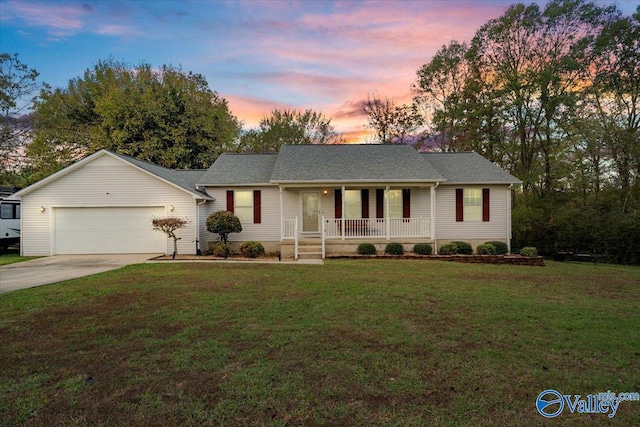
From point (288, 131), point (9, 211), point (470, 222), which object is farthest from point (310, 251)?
point (288, 131)

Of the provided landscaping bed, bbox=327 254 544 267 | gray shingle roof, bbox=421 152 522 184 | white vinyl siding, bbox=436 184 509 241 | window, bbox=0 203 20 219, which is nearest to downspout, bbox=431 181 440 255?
landscaping bed, bbox=327 254 544 267

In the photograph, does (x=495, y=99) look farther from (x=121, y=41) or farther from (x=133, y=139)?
(x=133, y=139)

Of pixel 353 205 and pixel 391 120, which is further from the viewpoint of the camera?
pixel 391 120

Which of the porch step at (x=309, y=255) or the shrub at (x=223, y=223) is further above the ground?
the shrub at (x=223, y=223)

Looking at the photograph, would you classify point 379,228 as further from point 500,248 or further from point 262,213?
point 262,213

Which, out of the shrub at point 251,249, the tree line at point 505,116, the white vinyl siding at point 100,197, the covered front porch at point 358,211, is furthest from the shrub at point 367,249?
the tree line at point 505,116

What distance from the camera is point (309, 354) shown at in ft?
12.6

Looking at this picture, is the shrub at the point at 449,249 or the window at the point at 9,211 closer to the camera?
the shrub at the point at 449,249

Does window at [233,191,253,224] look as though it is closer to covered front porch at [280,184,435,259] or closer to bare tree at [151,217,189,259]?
covered front porch at [280,184,435,259]

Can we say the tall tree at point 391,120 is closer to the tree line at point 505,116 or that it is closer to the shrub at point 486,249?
the tree line at point 505,116

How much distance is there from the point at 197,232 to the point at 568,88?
22.5 m

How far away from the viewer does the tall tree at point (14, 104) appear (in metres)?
20.7

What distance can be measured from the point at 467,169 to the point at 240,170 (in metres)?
10.7

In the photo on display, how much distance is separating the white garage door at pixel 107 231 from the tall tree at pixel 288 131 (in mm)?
19316
